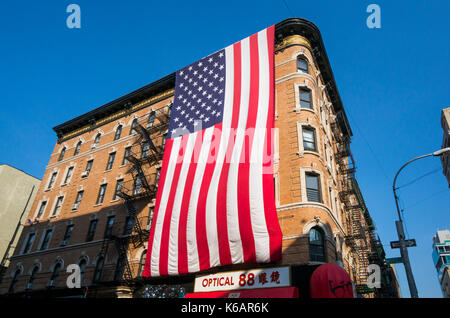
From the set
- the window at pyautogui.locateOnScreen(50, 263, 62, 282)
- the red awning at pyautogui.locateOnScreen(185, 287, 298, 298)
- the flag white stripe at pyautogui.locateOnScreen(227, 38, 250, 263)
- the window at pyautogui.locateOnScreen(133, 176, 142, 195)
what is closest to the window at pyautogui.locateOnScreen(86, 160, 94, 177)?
the window at pyautogui.locateOnScreen(133, 176, 142, 195)

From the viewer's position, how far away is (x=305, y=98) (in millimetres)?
22156

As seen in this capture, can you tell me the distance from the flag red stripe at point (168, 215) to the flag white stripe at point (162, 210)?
0.23 meters

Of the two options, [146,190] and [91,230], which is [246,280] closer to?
[146,190]

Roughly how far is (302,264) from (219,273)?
4308mm

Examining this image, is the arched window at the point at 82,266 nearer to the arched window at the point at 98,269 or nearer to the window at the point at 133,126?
the arched window at the point at 98,269

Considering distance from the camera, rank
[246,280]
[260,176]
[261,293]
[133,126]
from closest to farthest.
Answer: [261,293] → [246,280] → [260,176] → [133,126]

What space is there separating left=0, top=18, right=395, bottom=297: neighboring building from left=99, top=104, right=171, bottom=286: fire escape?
9 cm

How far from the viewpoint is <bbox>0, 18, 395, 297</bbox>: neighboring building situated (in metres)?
18.0

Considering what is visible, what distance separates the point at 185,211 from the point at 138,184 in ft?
29.1

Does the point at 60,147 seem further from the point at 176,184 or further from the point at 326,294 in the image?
the point at 326,294

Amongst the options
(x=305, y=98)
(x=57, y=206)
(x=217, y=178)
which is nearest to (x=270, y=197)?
(x=217, y=178)

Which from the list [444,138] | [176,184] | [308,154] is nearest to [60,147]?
[176,184]

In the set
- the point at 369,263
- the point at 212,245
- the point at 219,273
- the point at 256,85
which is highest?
the point at 256,85
